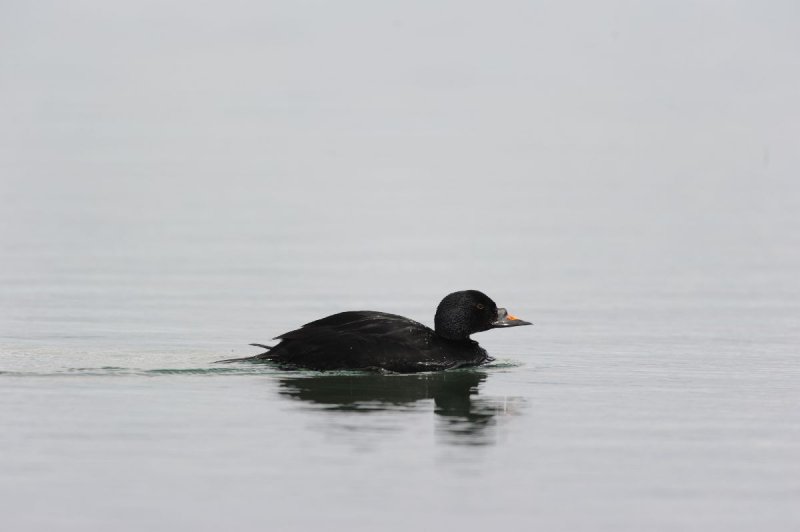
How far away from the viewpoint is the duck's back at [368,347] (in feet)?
47.0

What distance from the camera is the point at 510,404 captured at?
1288 cm

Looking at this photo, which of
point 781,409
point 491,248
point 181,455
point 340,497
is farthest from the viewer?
point 491,248

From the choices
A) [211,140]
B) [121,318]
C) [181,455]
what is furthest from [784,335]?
[211,140]

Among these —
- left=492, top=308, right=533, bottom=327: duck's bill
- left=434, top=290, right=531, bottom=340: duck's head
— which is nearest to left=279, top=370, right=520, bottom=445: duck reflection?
left=434, top=290, right=531, bottom=340: duck's head

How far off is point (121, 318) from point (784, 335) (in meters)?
6.64

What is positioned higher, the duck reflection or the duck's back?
the duck's back

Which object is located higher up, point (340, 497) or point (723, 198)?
point (723, 198)

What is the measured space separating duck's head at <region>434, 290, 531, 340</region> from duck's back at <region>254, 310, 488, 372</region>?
0.41 ft

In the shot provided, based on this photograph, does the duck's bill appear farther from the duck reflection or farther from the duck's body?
the duck reflection

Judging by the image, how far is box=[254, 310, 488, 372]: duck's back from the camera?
1431 cm

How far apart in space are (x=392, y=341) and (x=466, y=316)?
87 centimetres

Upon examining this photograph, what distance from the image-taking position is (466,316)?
15.0m

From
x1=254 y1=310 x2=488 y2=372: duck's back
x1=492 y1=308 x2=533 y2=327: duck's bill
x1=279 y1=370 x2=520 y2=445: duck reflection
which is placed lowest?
x1=279 y1=370 x2=520 y2=445: duck reflection

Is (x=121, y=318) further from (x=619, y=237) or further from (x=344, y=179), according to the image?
(x=344, y=179)
